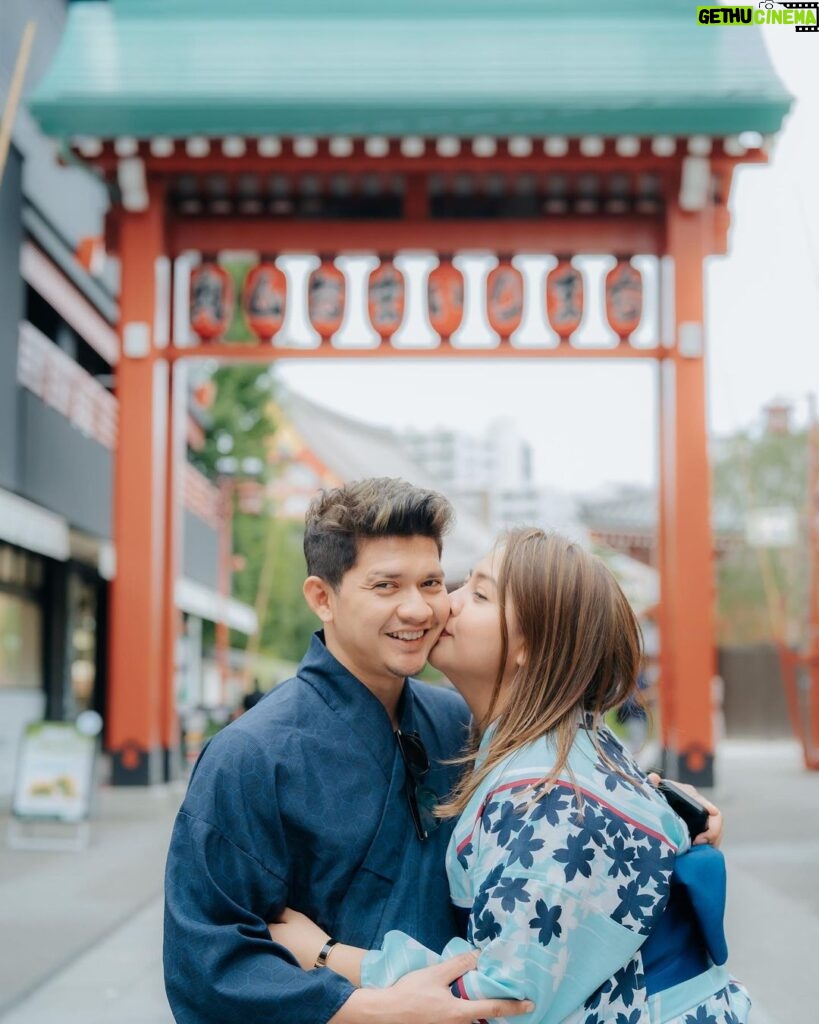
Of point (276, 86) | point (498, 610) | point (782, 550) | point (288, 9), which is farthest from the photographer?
point (782, 550)

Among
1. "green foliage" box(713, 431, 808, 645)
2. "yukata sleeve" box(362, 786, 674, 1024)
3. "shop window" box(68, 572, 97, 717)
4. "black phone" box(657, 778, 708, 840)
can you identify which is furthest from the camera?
"green foliage" box(713, 431, 808, 645)

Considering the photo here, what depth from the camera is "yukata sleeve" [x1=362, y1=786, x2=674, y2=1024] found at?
1968 millimetres

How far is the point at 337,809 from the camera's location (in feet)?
7.21

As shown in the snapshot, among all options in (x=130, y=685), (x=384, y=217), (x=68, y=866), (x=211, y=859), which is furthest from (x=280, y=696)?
(x=384, y=217)

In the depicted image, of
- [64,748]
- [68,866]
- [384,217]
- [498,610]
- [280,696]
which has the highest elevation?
[384,217]

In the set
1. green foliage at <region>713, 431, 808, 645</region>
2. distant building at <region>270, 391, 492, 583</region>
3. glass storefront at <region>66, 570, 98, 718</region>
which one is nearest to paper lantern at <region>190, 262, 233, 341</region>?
glass storefront at <region>66, 570, 98, 718</region>

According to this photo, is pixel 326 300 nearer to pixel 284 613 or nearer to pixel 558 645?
pixel 558 645

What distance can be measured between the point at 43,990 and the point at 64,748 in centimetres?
418

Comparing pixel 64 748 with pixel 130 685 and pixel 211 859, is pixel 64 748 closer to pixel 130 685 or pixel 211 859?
pixel 130 685

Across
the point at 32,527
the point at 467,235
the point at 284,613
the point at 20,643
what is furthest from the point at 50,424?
the point at 284,613

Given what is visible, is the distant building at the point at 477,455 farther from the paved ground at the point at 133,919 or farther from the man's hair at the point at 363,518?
the man's hair at the point at 363,518

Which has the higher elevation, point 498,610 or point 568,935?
point 498,610

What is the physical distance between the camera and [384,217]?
1285cm

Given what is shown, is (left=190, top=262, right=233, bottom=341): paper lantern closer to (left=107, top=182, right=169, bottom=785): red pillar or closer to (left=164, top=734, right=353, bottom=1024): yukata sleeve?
(left=107, top=182, right=169, bottom=785): red pillar
